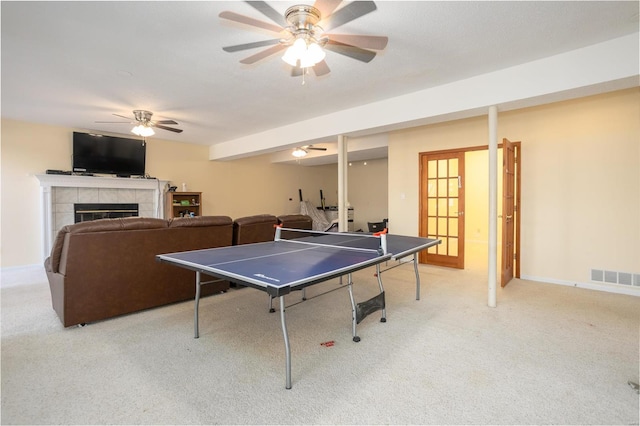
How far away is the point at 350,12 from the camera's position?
1.89 metres

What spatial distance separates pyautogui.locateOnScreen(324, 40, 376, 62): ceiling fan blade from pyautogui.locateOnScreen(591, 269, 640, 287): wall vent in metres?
3.90

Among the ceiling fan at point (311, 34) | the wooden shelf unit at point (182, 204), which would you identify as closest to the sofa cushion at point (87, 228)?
the ceiling fan at point (311, 34)

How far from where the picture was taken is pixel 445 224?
5141 millimetres

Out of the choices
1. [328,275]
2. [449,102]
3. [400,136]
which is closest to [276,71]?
[449,102]

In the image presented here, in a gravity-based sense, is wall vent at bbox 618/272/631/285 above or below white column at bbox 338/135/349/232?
below

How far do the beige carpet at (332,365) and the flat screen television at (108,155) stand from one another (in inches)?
131

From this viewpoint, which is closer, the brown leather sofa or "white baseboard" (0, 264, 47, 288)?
the brown leather sofa

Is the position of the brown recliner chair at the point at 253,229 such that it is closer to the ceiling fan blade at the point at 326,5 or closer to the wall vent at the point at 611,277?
the ceiling fan blade at the point at 326,5

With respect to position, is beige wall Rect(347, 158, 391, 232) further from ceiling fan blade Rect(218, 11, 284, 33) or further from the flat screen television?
ceiling fan blade Rect(218, 11, 284, 33)

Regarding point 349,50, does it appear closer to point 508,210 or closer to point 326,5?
point 326,5

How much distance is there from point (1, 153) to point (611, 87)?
8.35 m

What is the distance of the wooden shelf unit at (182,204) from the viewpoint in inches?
268

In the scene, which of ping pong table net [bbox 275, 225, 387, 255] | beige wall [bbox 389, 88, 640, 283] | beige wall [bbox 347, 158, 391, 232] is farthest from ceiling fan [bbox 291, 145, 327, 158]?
ping pong table net [bbox 275, 225, 387, 255]

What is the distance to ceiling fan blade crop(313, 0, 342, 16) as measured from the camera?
6.05 feet
